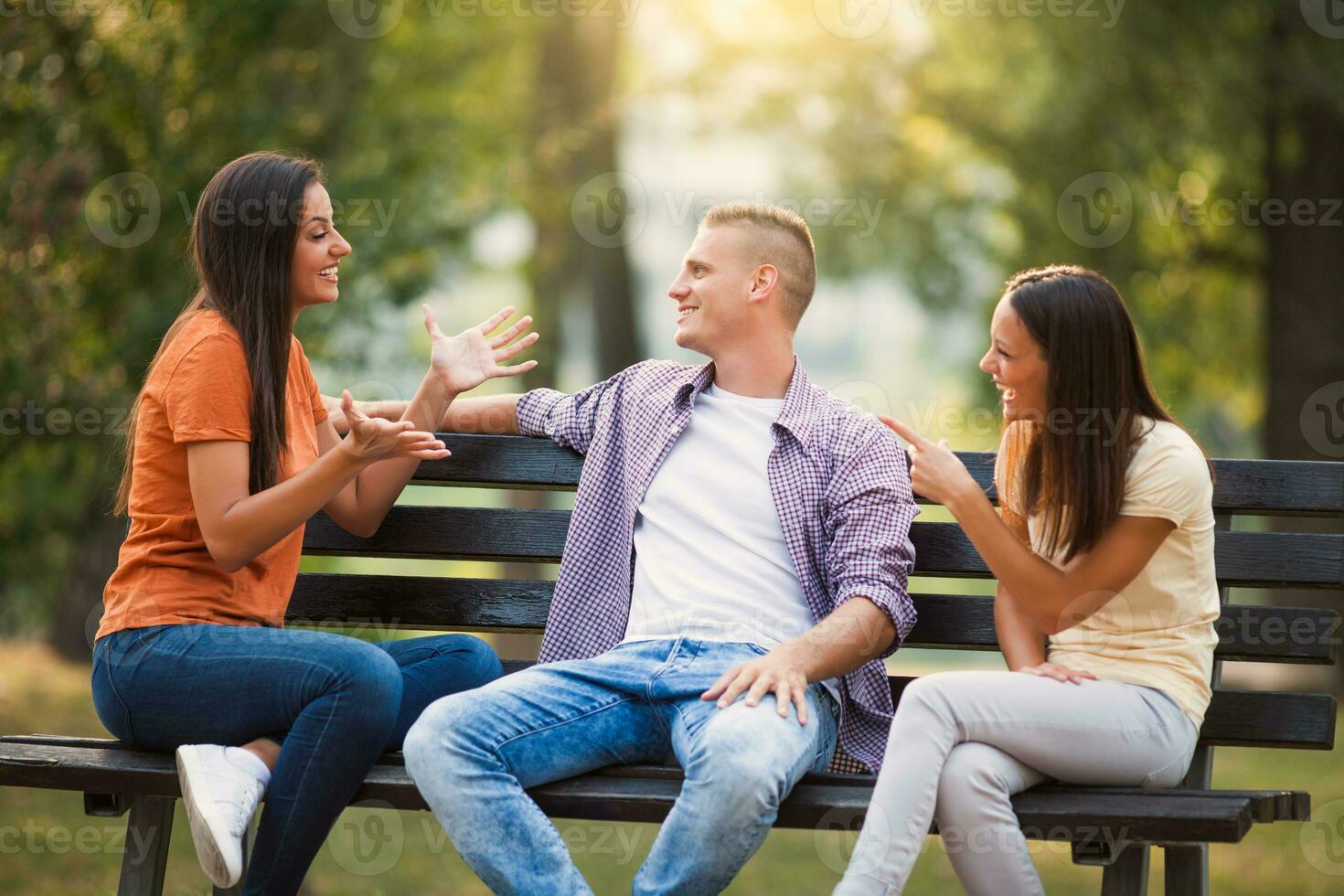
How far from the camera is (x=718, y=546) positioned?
3582 mm

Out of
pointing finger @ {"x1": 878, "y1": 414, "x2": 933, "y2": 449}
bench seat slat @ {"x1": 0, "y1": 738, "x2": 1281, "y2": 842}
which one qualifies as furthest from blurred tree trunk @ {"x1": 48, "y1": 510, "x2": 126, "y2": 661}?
pointing finger @ {"x1": 878, "y1": 414, "x2": 933, "y2": 449}

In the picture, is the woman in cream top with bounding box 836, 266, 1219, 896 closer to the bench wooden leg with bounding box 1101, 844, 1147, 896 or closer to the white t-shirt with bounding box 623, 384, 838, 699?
the bench wooden leg with bounding box 1101, 844, 1147, 896

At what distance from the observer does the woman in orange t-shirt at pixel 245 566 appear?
10.1 feet

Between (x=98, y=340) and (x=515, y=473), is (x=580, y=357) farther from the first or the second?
(x=515, y=473)

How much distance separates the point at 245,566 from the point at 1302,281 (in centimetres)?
794

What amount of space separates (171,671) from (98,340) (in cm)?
403

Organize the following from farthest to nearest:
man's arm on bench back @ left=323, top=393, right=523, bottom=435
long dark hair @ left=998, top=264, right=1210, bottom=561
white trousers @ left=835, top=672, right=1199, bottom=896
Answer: man's arm on bench back @ left=323, top=393, right=523, bottom=435, long dark hair @ left=998, top=264, right=1210, bottom=561, white trousers @ left=835, top=672, right=1199, bottom=896

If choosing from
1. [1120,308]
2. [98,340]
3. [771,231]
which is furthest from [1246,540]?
[98,340]

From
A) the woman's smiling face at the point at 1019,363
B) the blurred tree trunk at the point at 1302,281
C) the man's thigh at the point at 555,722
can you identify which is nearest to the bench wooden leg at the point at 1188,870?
the woman's smiling face at the point at 1019,363

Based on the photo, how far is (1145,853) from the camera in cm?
318

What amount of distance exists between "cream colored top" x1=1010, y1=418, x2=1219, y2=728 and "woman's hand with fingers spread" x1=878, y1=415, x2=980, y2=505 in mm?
353

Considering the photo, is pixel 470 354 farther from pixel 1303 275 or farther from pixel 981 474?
pixel 1303 275

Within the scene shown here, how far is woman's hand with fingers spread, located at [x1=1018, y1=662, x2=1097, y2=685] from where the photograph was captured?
122 inches

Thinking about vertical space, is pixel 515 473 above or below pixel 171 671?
above
